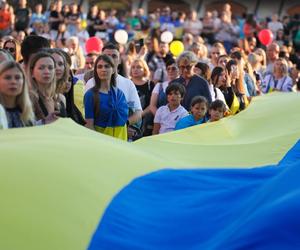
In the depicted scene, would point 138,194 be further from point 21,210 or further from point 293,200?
point 293,200

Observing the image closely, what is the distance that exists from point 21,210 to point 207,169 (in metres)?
1.69

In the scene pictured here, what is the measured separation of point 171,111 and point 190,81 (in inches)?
23.8

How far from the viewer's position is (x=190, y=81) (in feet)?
36.1

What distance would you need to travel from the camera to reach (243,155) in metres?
7.79

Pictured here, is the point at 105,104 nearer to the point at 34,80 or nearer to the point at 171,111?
the point at 34,80

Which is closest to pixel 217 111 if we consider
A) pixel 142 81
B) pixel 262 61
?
pixel 142 81

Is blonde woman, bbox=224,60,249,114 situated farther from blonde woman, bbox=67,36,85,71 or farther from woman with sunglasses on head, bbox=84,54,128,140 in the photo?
woman with sunglasses on head, bbox=84,54,128,140

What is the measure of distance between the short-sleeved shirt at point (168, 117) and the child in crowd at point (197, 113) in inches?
20.9

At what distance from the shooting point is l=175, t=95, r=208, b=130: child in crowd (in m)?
9.80

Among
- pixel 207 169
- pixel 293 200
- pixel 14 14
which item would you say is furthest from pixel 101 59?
pixel 14 14

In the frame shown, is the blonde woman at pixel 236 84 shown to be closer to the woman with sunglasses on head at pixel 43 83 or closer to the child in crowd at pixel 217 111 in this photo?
the child in crowd at pixel 217 111

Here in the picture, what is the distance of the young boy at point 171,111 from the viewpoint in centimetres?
1041

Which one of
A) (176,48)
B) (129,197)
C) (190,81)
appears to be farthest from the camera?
(176,48)

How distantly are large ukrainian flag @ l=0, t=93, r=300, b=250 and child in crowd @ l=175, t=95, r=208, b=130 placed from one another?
2357 millimetres
